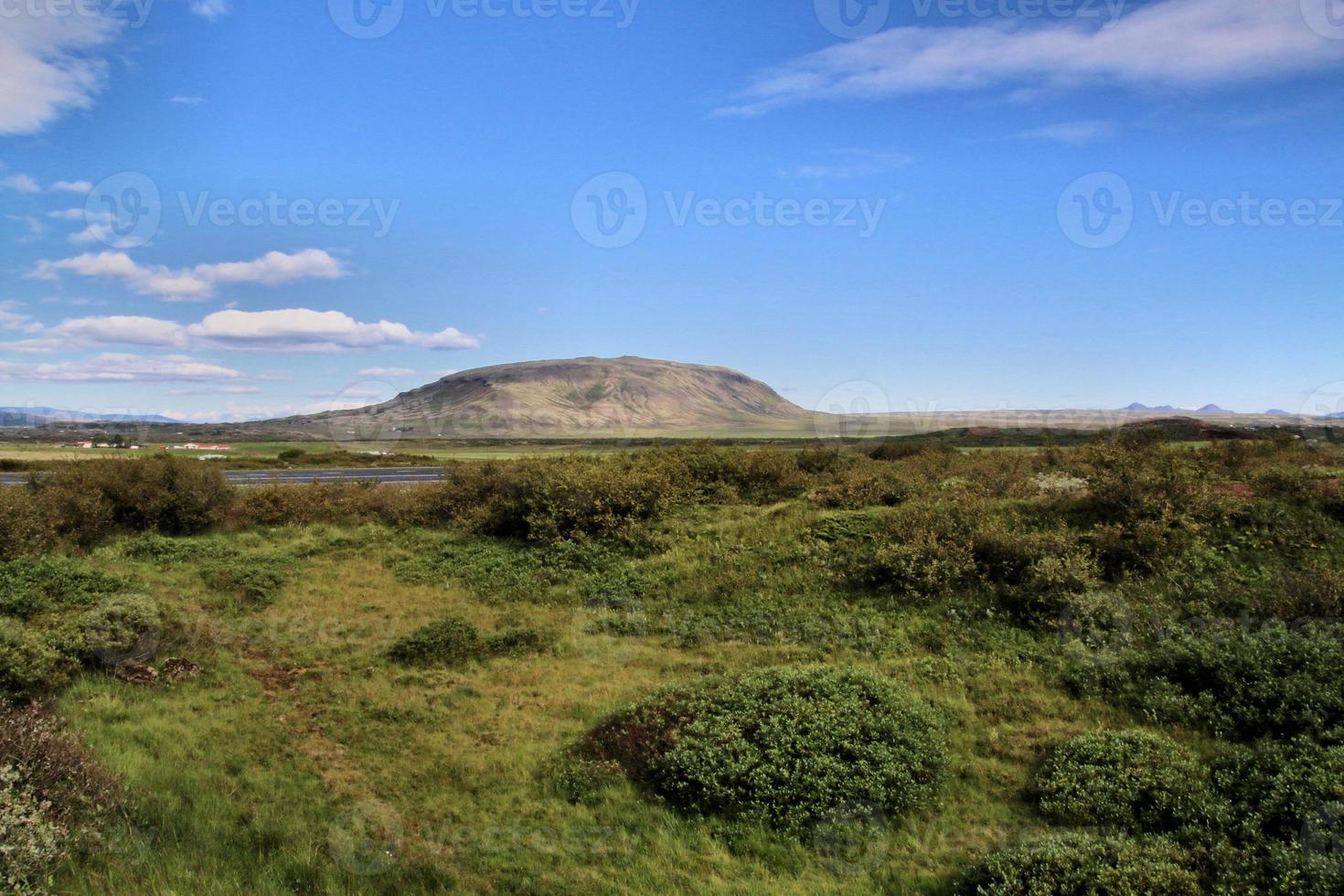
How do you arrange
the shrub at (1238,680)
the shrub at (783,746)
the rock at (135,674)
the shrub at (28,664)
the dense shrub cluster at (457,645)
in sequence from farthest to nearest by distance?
the dense shrub cluster at (457,645) → the rock at (135,674) → the shrub at (28,664) → the shrub at (1238,680) → the shrub at (783,746)

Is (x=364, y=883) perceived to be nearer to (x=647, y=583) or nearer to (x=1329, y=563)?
(x=647, y=583)

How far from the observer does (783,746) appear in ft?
28.1

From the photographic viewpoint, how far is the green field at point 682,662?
694cm

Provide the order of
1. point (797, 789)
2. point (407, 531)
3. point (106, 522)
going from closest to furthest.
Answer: point (797, 789)
point (106, 522)
point (407, 531)

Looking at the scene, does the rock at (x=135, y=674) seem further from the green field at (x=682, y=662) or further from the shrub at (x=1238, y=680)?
the shrub at (x=1238, y=680)

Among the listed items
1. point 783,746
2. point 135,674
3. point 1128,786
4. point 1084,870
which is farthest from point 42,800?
point 1128,786

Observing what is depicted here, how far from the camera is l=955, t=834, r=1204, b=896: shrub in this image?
5.74 meters

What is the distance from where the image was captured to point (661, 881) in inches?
265

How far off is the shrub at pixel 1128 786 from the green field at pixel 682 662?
0.05 m

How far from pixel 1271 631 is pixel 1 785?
15222mm

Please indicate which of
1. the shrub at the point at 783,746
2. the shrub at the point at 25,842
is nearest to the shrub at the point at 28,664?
the shrub at the point at 25,842

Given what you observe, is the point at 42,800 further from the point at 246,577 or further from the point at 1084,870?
the point at 246,577

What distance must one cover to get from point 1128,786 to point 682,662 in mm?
7168

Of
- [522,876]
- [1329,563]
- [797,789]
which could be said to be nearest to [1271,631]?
[1329,563]
